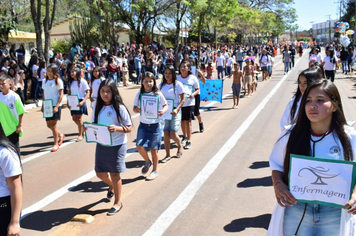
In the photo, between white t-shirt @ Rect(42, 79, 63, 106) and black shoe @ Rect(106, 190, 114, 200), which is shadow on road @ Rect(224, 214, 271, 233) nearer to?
black shoe @ Rect(106, 190, 114, 200)

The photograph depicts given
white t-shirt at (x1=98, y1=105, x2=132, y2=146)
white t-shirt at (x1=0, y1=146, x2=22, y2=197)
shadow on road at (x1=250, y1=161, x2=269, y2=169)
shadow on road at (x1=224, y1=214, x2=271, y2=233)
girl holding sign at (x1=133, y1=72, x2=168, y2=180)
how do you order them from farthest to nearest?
shadow on road at (x1=250, y1=161, x2=269, y2=169) → girl holding sign at (x1=133, y1=72, x2=168, y2=180) → white t-shirt at (x1=98, y1=105, x2=132, y2=146) → shadow on road at (x1=224, y1=214, x2=271, y2=233) → white t-shirt at (x1=0, y1=146, x2=22, y2=197)

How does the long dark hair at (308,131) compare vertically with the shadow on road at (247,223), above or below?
above

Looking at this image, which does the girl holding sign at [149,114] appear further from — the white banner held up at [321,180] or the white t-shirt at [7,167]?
the white banner held up at [321,180]

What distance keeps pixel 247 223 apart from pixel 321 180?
2372mm

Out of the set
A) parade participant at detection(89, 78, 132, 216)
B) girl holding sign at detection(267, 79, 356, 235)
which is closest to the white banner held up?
girl holding sign at detection(267, 79, 356, 235)

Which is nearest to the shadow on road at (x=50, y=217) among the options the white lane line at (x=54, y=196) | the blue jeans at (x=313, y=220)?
the white lane line at (x=54, y=196)

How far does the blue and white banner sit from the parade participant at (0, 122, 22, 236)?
9877 millimetres

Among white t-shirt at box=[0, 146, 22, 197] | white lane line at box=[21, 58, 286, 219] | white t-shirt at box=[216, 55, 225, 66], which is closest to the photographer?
white t-shirt at box=[0, 146, 22, 197]

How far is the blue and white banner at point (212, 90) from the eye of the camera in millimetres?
12304

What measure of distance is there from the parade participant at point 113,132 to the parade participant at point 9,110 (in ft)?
5.82

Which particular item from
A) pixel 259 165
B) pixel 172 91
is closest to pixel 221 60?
pixel 172 91

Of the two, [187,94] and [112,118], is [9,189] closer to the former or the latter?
[112,118]

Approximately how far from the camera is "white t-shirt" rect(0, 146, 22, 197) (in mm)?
2775

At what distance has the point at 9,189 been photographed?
2855 millimetres
